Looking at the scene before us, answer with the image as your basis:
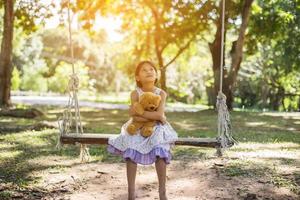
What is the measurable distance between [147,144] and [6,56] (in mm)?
12336

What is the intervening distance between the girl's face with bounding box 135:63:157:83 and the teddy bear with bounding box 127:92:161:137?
15 centimetres

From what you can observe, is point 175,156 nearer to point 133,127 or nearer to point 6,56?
point 133,127

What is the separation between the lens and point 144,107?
4.46 meters

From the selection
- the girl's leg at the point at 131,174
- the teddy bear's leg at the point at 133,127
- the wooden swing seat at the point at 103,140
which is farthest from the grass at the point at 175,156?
the teddy bear's leg at the point at 133,127

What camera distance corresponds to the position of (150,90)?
15.2 feet

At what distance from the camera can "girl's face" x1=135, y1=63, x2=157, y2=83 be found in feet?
14.9

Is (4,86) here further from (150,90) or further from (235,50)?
(150,90)

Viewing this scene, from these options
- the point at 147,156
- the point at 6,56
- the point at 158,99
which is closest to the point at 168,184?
the point at 147,156

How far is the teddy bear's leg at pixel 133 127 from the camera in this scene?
4.36 m

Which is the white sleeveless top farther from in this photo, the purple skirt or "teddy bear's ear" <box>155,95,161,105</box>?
"teddy bear's ear" <box>155,95,161,105</box>

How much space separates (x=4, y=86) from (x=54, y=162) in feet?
32.2

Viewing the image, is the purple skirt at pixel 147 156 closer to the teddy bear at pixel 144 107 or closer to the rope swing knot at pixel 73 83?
the teddy bear at pixel 144 107

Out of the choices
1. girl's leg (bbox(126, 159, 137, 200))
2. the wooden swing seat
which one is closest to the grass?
the wooden swing seat

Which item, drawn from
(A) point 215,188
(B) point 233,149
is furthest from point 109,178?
(B) point 233,149
